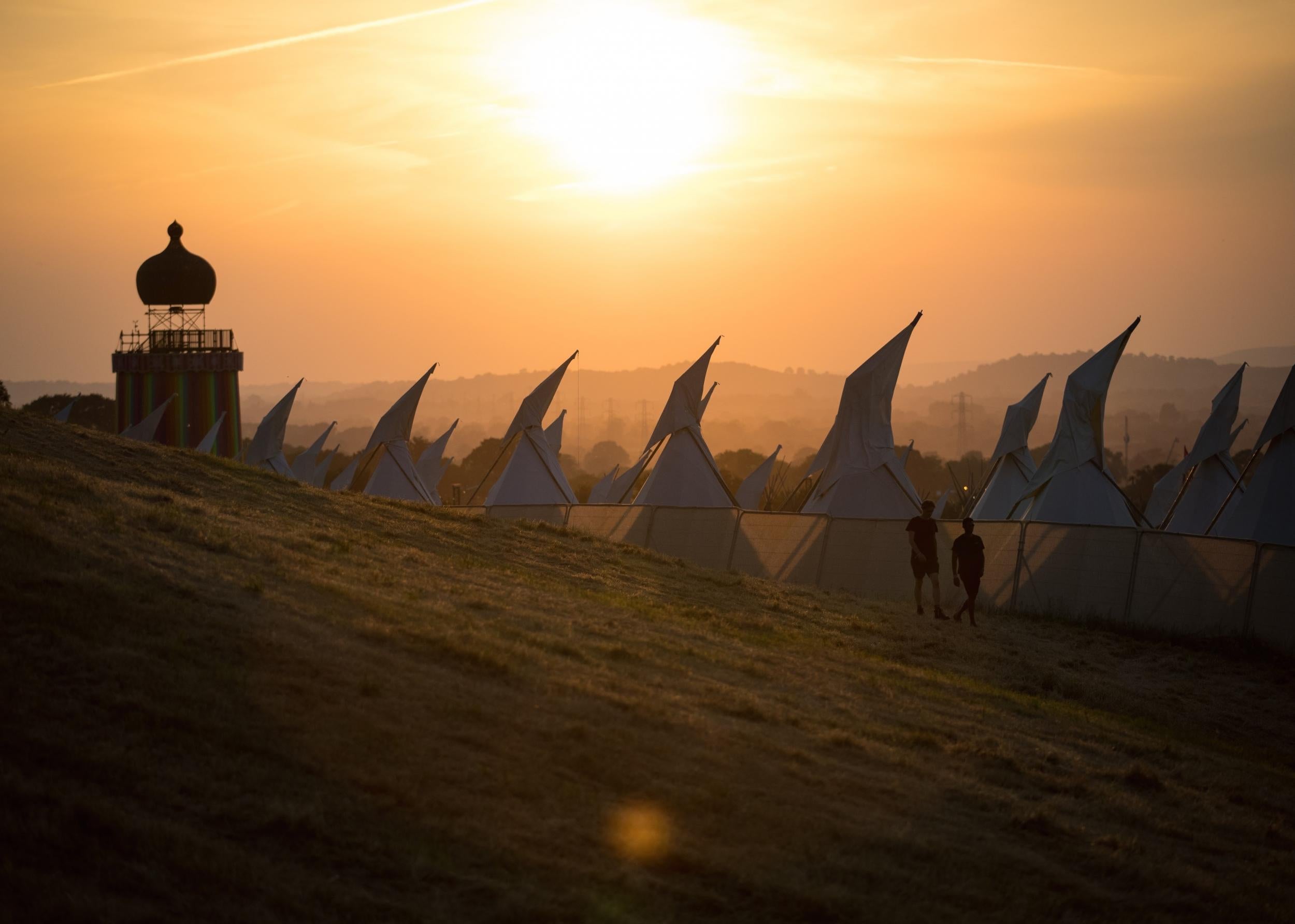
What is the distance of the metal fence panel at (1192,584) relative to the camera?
15539 millimetres

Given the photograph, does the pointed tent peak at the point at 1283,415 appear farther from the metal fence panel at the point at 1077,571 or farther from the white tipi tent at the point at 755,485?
the white tipi tent at the point at 755,485

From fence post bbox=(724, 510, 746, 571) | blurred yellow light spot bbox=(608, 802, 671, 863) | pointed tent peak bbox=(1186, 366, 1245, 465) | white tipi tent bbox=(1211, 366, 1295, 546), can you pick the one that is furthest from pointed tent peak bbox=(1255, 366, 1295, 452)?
blurred yellow light spot bbox=(608, 802, 671, 863)

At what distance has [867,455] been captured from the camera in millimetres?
32375

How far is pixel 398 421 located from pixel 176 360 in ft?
34.7

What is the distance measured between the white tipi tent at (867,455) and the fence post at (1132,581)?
48.0ft

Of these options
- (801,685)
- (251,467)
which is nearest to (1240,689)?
(801,685)

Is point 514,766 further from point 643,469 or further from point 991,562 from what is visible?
point 643,469

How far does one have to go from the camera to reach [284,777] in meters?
5.60

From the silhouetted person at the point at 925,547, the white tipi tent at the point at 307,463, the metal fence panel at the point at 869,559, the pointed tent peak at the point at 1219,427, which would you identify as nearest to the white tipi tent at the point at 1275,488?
the pointed tent peak at the point at 1219,427


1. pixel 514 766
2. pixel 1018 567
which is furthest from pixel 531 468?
pixel 514 766

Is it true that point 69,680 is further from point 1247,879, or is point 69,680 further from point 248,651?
point 1247,879

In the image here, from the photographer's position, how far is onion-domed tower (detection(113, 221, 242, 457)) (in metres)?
46.1

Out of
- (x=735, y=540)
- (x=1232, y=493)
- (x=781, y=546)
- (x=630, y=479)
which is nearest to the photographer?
(x=781, y=546)

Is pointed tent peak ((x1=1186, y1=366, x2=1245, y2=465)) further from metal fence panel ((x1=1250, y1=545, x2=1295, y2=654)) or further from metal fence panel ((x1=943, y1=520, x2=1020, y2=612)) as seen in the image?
metal fence panel ((x1=1250, y1=545, x2=1295, y2=654))
